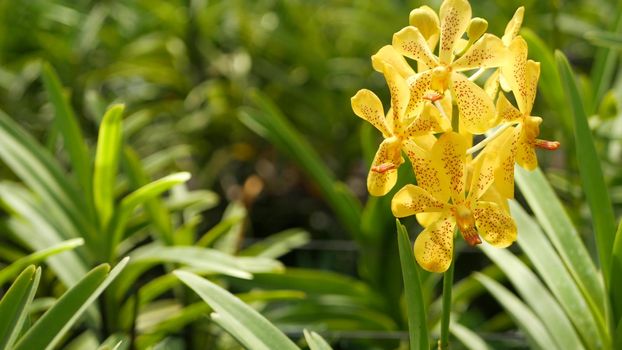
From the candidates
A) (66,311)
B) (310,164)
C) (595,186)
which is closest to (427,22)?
(595,186)

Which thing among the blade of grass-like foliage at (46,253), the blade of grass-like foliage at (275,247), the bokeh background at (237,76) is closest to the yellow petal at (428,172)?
the blade of grass-like foliage at (46,253)

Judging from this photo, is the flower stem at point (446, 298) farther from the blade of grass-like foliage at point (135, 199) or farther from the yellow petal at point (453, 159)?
the blade of grass-like foliage at point (135, 199)

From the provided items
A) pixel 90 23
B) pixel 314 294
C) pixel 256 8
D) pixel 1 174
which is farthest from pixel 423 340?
pixel 256 8

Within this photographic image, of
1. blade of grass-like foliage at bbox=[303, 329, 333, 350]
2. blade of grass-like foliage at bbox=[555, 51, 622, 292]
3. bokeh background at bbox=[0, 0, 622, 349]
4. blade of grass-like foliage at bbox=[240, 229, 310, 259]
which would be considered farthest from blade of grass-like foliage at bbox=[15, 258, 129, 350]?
bokeh background at bbox=[0, 0, 622, 349]

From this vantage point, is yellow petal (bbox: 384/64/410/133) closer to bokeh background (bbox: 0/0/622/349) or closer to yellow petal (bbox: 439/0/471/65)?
yellow petal (bbox: 439/0/471/65)

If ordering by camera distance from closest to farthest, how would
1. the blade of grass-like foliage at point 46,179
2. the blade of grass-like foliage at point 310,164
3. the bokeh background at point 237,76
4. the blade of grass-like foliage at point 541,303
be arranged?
the blade of grass-like foliage at point 541,303, the blade of grass-like foliage at point 46,179, the blade of grass-like foliage at point 310,164, the bokeh background at point 237,76

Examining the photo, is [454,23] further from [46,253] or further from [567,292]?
[46,253]
